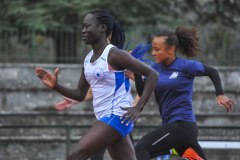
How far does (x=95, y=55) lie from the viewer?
6.87 metres

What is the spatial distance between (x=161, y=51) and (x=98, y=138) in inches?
68.7

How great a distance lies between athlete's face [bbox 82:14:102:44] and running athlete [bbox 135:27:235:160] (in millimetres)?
1316

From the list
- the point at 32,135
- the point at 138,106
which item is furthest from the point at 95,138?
the point at 32,135

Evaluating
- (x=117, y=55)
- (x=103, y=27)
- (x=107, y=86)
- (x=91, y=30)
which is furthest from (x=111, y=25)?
(x=107, y=86)

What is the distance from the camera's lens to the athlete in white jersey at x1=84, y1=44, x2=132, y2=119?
674 cm

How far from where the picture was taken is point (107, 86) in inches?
267

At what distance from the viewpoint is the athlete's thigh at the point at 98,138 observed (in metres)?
6.61

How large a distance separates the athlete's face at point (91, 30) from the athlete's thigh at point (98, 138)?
2.52 feet

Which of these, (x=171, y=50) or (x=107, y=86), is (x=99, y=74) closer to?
(x=107, y=86)

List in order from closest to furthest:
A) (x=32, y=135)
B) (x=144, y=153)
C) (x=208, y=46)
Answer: (x=144, y=153), (x=32, y=135), (x=208, y=46)

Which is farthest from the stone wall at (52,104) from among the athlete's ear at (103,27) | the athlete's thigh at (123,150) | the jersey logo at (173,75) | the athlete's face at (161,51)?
the athlete's ear at (103,27)

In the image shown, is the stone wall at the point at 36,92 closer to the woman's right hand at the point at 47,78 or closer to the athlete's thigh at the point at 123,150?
the woman's right hand at the point at 47,78

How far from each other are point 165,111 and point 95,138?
1467mm

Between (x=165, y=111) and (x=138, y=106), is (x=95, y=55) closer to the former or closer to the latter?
(x=138, y=106)
